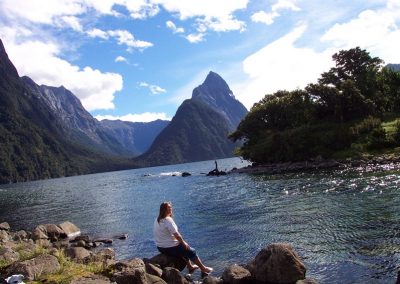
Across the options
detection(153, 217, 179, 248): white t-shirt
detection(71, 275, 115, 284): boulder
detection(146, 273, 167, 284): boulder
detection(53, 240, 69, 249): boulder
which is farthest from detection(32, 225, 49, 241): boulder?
detection(146, 273, 167, 284): boulder

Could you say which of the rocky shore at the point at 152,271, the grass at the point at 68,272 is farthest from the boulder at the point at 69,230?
the grass at the point at 68,272

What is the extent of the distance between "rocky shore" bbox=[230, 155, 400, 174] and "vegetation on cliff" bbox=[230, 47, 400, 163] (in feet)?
12.0

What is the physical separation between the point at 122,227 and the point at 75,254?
57.8 ft

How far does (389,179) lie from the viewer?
4519cm

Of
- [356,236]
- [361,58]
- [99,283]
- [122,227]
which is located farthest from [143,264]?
[361,58]

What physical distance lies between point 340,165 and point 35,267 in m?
65.5

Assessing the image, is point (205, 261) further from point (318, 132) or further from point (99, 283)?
point (318, 132)

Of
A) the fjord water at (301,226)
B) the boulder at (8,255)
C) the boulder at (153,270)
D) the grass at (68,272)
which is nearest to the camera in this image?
the grass at (68,272)

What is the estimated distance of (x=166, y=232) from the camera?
1702 cm

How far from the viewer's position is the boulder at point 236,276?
15804 mm

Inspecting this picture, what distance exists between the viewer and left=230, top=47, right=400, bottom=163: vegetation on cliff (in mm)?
85188

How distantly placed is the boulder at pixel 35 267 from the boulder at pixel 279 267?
25.2 ft

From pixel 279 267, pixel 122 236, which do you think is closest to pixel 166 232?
pixel 279 267

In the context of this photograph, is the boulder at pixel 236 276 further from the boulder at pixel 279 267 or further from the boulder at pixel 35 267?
the boulder at pixel 35 267
